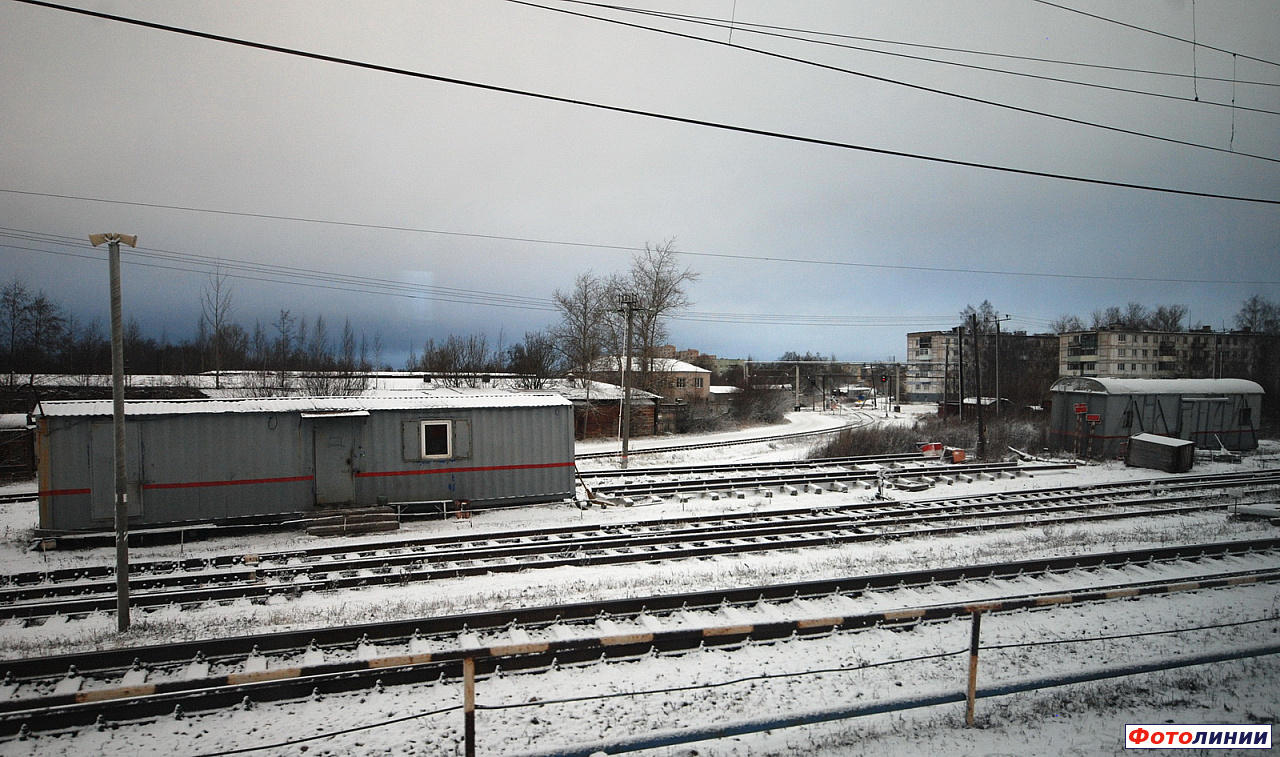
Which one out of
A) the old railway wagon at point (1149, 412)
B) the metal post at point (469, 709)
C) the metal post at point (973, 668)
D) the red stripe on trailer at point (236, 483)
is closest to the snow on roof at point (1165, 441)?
the old railway wagon at point (1149, 412)

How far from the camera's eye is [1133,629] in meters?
8.13

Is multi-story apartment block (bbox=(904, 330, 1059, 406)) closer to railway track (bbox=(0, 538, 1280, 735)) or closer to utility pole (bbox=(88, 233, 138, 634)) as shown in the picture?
railway track (bbox=(0, 538, 1280, 735))

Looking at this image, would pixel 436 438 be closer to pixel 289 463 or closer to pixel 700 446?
pixel 289 463

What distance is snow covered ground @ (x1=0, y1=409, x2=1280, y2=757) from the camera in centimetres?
532

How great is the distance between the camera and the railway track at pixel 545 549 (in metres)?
9.52

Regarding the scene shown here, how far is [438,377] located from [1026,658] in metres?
45.9

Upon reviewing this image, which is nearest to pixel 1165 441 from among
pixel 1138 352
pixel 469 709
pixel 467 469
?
pixel 467 469

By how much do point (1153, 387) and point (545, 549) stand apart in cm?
3013

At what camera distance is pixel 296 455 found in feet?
47.3

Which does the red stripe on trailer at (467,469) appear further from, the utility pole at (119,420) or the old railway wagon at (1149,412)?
the old railway wagon at (1149,412)

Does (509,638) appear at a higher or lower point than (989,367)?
lower

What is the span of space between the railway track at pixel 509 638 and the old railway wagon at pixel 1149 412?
18.8 m

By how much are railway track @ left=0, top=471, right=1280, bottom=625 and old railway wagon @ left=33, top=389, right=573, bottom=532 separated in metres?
2.90

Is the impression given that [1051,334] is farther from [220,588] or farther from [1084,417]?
[220,588]
